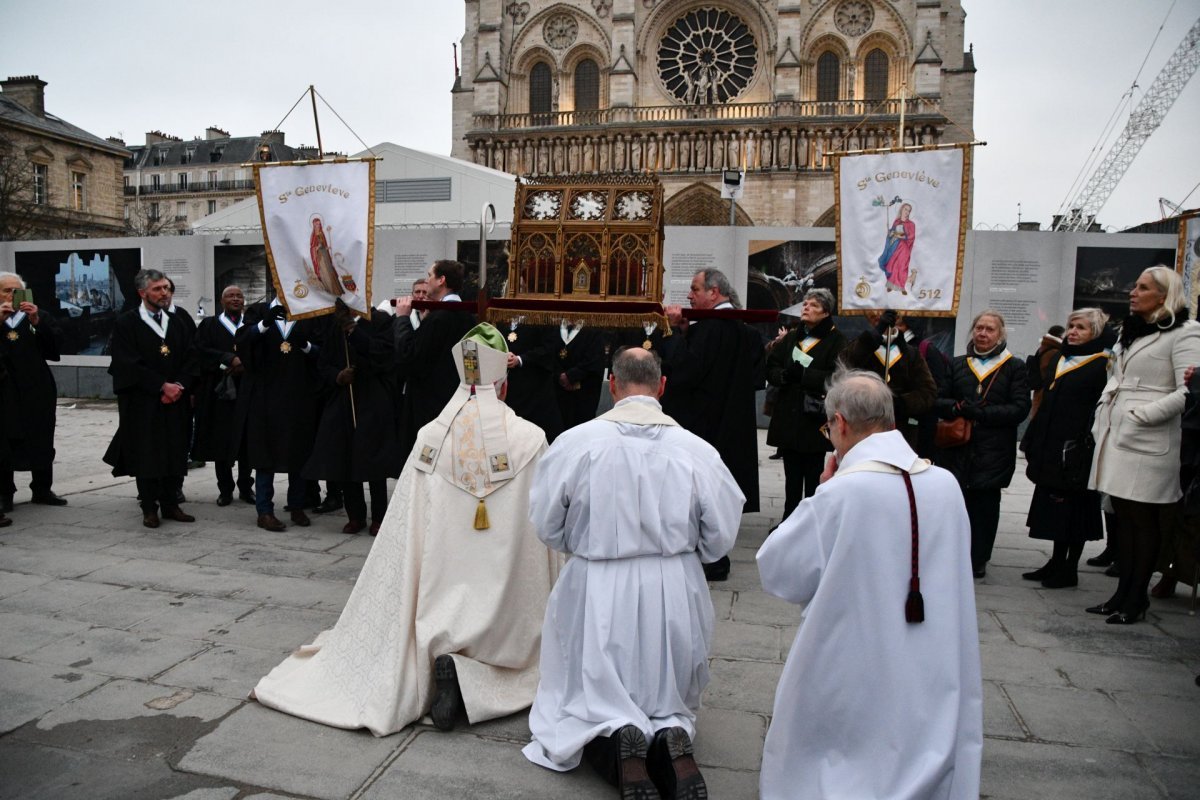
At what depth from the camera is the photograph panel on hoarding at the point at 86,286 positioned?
626 inches

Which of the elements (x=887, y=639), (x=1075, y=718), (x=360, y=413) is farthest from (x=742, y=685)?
(x=360, y=413)

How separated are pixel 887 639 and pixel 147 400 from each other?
623 centimetres

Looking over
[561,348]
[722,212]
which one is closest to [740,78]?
[722,212]

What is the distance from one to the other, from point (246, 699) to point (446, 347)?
3019mm

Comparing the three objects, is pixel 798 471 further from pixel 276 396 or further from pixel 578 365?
pixel 276 396

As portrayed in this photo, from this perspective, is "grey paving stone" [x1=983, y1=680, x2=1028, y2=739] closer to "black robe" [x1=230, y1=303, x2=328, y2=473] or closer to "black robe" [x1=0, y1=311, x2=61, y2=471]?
"black robe" [x1=230, y1=303, x2=328, y2=473]

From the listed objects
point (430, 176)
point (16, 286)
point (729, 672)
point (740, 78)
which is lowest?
point (729, 672)

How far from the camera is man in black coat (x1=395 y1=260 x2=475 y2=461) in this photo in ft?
19.6

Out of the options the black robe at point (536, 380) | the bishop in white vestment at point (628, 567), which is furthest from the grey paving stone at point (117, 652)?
the black robe at point (536, 380)

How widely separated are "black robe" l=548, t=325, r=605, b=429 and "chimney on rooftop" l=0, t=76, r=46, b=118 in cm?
3785

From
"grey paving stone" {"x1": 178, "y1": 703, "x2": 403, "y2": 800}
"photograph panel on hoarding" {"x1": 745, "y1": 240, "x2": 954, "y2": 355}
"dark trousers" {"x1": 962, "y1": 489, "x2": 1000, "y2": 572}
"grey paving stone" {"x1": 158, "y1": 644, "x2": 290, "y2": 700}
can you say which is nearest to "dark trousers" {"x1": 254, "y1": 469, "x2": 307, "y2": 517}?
"grey paving stone" {"x1": 158, "y1": 644, "x2": 290, "y2": 700}

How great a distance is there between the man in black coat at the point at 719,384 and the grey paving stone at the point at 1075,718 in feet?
7.23

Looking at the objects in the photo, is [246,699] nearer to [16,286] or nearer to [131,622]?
[131,622]

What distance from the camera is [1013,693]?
4.09 meters
